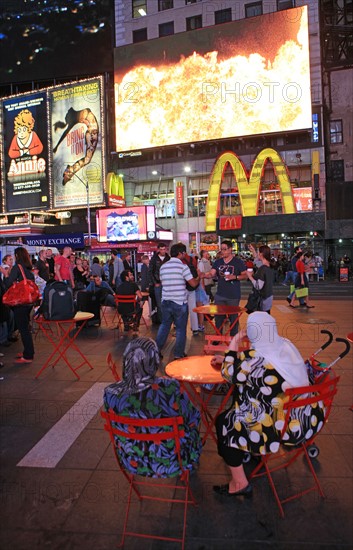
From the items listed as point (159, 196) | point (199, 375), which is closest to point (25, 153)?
point (159, 196)

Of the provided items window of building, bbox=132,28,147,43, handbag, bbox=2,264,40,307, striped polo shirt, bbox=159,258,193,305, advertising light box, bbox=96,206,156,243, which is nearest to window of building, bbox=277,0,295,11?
window of building, bbox=132,28,147,43

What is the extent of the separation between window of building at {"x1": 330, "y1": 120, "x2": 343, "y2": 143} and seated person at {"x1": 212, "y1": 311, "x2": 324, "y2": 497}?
3650 cm

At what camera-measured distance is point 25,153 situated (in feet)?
138

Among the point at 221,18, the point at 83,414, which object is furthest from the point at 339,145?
the point at 83,414

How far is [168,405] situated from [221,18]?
42943mm

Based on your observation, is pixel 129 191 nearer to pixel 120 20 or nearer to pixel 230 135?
pixel 230 135

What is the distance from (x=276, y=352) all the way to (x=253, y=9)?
138 ft

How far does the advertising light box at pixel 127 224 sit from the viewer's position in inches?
1194

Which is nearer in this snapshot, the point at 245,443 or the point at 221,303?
the point at 245,443

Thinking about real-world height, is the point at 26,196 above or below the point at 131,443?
above

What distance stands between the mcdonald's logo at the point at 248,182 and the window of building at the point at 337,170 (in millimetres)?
5827

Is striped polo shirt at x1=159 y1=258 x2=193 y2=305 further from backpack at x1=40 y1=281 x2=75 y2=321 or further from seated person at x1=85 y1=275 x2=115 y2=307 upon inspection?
seated person at x1=85 y1=275 x2=115 y2=307

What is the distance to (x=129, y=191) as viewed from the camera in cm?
4106

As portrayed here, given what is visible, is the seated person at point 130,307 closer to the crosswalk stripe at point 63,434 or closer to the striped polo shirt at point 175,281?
the striped polo shirt at point 175,281
